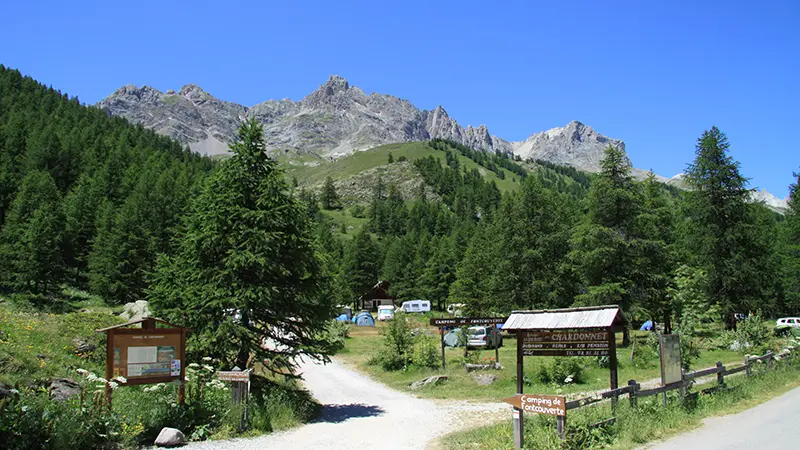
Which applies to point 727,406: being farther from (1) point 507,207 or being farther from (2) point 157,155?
(2) point 157,155

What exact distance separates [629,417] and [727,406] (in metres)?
4.65

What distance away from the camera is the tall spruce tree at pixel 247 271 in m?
13.7

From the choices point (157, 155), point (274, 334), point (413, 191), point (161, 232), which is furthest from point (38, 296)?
point (413, 191)

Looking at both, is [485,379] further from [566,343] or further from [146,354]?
[146,354]

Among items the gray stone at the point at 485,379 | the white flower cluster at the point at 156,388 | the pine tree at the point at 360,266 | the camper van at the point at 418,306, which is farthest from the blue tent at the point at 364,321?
the white flower cluster at the point at 156,388

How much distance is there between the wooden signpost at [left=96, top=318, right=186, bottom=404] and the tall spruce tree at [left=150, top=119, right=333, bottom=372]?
1.54 metres

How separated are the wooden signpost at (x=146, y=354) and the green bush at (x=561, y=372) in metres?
13.4

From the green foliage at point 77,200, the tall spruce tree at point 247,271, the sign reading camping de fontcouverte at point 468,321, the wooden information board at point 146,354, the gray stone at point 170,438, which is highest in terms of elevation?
the green foliage at point 77,200

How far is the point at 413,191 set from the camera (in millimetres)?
179000

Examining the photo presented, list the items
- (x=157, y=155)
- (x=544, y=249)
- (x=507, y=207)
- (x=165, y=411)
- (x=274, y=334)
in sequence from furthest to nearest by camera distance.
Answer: (x=157, y=155)
(x=507, y=207)
(x=544, y=249)
(x=274, y=334)
(x=165, y=411)

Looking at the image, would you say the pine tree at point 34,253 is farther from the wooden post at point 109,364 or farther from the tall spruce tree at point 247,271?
the wooden post at point 109,364

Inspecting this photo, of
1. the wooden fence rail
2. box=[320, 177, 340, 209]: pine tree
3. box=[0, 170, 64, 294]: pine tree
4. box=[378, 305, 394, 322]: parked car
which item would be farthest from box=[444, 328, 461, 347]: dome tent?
box=[320, 177, 340, 209]: pine tree

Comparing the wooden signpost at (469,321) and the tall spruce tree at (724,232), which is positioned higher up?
the tall spruce tree at (724,232)

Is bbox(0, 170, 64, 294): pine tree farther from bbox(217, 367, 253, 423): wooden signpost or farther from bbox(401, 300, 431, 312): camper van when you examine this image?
bbox(217, 367, 253, 423): wooden signpost
